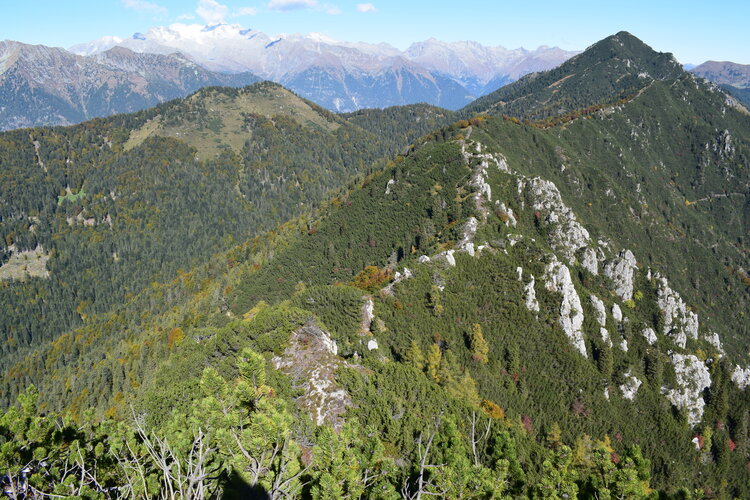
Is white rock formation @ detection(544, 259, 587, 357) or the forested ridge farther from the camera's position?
white rock formation @ detection(544, 259, 587, 357)

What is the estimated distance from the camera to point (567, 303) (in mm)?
89188

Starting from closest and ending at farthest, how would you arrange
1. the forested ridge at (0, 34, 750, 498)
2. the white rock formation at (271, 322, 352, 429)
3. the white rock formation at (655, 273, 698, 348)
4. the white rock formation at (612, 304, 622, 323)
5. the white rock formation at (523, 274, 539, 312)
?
1. the forested ridge at (0, 34, 750, 498)
2. the white rock formation at (271, 322, 352, 429)
3. the white rock formation at (523, 274, 539, 312)
4. the white rock formation at (612, 304, 622, 323)
5. the white rock formation at (655, 273, 698, 348)

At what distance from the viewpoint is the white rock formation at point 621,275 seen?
11012 centimetres

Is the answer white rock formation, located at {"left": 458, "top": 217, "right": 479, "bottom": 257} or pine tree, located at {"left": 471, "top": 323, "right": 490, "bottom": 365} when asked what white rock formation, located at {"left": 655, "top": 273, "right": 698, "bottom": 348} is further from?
pine tree, located at {"left": 471, "top": 323, "right": 490, "bottom": 365}

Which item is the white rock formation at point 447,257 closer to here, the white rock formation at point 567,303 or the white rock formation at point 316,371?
the white rock formation at point 567,303

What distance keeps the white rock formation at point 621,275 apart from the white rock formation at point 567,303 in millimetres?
25812

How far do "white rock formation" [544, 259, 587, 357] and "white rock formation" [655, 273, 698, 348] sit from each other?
107 feet

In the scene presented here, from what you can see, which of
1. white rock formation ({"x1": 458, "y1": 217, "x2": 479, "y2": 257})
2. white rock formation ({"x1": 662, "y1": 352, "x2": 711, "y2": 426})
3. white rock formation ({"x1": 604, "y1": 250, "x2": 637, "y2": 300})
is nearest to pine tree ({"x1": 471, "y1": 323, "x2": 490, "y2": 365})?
white rock formation ({"x1": 458, "y1": 217, "x2": 479, "y2": 257})

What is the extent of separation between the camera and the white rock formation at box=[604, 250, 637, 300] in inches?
A: 4336

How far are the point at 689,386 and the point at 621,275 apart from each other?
30970 millimetres

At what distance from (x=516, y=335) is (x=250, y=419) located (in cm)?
7639

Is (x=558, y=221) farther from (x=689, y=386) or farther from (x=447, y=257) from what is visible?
(x=689, y=386)

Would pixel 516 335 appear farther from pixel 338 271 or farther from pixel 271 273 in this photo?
pixel 271 273

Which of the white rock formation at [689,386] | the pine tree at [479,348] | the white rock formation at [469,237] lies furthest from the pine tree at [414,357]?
the white rock formation at [689,386]
